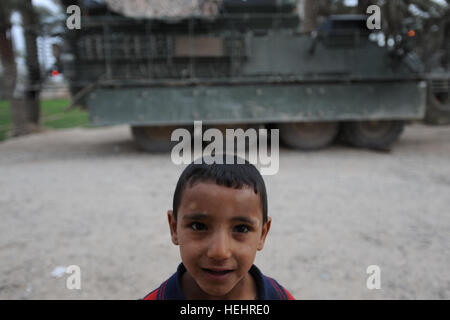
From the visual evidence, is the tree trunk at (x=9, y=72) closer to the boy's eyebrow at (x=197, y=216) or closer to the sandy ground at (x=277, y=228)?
the sandy ground at (x=277, y=228)

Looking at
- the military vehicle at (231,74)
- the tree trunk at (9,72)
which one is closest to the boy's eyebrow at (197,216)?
the military vehicle at (231,74)

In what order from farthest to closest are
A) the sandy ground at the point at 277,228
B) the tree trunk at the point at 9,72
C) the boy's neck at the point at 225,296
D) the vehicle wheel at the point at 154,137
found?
the tree trunk at the point at 9,72 < the vehicle wheel at the point at 154,137 < the sandy ground at the point at 277,228 < the boy's neck at the point at 225,296

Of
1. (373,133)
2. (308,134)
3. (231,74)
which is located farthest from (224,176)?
(373,133)

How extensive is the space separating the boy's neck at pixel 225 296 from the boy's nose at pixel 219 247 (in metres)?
0.22

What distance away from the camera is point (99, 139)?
391 inches

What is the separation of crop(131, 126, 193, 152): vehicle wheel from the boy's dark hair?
6.66 meters

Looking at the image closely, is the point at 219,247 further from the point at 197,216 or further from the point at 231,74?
the point at 231,74

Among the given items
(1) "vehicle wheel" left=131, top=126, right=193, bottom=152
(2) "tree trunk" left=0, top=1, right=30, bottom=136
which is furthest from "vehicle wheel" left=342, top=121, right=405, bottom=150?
(2) "tree trunk" left=0, top=1, right=30, bottom=136

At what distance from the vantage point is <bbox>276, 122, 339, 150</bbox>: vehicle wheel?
7.82 m

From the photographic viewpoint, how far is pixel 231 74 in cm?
754

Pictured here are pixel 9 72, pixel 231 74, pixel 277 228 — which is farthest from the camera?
pixel 9 72

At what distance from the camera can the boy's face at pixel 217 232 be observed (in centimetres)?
103

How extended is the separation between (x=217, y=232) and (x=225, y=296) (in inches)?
10.7
